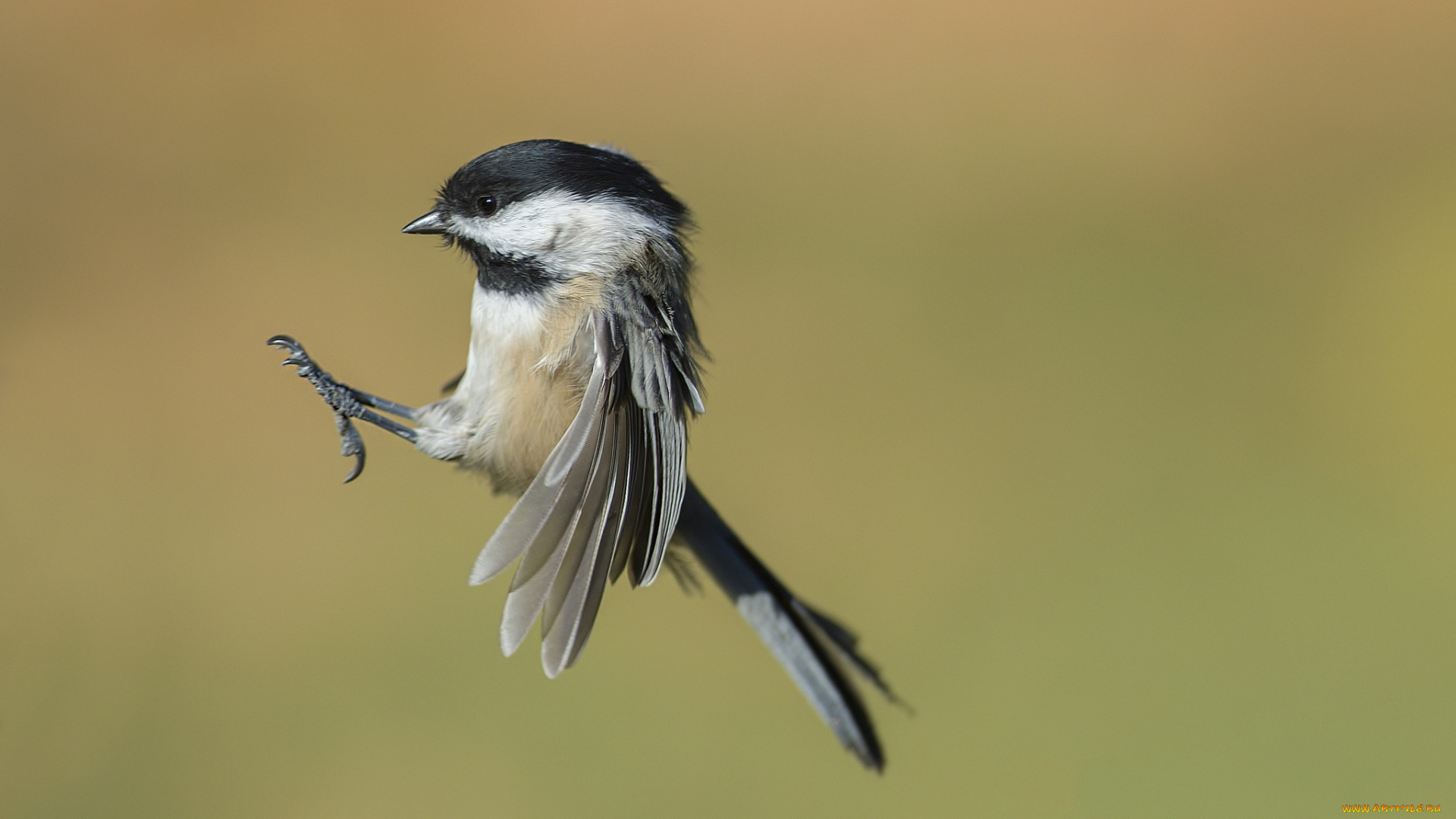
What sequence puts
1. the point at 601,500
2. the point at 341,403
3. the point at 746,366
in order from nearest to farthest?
the point at 601,500
the point at 341,403
the point at 746,366

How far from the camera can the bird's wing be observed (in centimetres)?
104

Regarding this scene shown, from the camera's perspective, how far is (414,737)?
2021 millimetres

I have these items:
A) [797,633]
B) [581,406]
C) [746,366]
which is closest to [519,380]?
[581,406]

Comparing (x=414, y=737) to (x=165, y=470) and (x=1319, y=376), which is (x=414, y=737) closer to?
(x=165, y=470)

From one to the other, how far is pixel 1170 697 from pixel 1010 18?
2310 millimetres

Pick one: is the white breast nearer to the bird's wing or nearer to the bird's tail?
the bird's wing

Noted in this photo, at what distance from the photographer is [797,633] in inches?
60.7

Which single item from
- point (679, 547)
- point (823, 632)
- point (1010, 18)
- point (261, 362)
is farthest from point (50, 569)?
point (1010, 18)

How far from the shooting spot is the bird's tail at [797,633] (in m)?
1.51

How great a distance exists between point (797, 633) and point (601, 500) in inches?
20.9

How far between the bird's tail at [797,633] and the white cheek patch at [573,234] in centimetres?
38

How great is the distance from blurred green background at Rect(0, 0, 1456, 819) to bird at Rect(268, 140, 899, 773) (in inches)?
18.8

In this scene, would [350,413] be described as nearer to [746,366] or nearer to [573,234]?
[573,234]

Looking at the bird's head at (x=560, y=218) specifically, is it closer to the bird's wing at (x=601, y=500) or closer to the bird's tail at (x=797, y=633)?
the bird's wing at (x=601, y=500)
